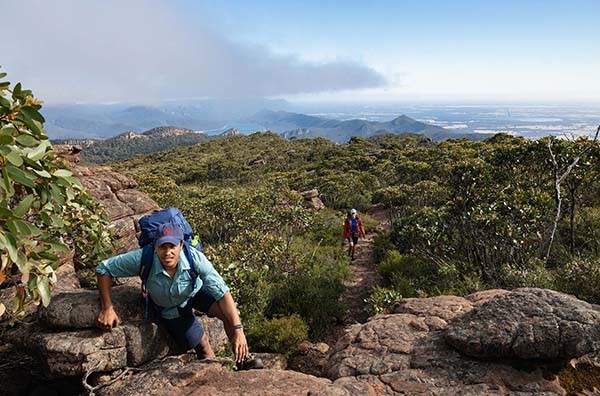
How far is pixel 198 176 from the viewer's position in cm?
4784

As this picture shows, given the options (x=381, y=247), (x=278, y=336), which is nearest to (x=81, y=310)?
(x=278, y=336)

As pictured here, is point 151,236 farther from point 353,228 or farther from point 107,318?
point 353,228

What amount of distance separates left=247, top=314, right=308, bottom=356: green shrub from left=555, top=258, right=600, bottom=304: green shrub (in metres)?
4.94

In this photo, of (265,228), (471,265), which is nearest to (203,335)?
(471,265)

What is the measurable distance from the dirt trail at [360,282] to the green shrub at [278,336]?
76.4 inches

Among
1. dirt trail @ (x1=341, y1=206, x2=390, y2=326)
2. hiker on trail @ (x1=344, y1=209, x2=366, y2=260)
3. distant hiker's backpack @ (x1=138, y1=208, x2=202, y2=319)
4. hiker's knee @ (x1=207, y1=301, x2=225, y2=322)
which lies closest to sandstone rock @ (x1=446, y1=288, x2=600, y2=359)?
hiker's knee @ (x1=207, y1=301, x2=225, y2=322)

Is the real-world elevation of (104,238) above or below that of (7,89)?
below

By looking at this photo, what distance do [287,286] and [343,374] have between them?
4.97 meters

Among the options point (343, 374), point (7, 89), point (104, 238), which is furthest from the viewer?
point (104, 238)

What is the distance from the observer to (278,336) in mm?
6480

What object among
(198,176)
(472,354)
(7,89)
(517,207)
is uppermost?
(7,89)

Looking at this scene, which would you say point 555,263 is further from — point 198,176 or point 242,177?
point 198,176

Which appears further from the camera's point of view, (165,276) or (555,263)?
(555,263)

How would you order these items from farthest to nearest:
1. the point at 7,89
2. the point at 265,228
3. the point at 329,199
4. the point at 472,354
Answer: the point at 329,199 → the point at 265,228 → the point at 472,354 → the point at 7,89
